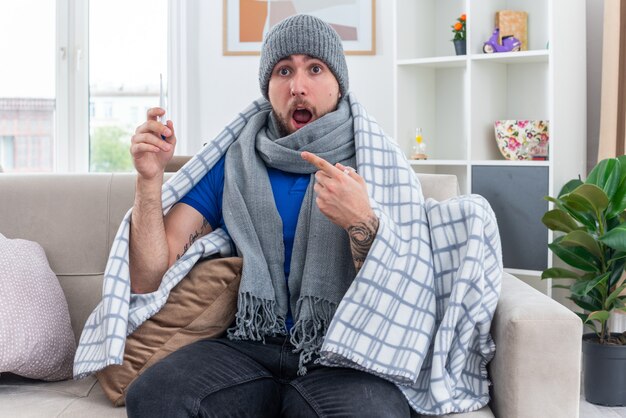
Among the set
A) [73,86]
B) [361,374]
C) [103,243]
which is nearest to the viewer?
→ [361,374]

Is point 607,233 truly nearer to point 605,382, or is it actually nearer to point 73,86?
point 605,382

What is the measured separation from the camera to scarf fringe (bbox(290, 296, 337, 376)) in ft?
5.24

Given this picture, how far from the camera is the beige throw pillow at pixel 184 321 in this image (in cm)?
162

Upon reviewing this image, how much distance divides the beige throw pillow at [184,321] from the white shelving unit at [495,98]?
167 centimetres

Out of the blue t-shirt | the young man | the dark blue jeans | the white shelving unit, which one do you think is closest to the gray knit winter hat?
the young man

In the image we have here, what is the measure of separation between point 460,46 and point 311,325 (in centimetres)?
194

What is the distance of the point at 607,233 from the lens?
2580mm

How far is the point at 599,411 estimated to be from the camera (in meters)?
2.67

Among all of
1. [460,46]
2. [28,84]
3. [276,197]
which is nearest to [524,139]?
[460,46]

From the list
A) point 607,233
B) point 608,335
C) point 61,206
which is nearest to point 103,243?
point 61,206

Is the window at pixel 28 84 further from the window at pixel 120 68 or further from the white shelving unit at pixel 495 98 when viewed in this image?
the white shelving unit at pixel 495 98

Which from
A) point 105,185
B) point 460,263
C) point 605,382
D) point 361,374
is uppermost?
point 105,185

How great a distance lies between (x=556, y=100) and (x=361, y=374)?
1.85 m

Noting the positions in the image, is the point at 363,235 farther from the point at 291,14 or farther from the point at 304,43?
the point at 291,14
